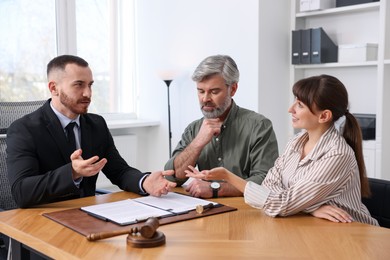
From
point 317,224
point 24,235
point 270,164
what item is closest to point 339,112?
point 317,224

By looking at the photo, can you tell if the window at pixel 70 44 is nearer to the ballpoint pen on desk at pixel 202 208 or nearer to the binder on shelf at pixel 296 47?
the binder on shelf at pixel 296 47

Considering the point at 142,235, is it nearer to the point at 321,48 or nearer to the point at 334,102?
the point at 334,102

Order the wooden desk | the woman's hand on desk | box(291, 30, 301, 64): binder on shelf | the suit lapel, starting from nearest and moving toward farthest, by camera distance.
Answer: the wooden desk < the woman's hand on desk < the suit lapel < box(291, 30, 301, 64): binder on shelf

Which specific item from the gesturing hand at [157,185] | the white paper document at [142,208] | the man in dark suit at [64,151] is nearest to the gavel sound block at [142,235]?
the white paper document at [142,208]

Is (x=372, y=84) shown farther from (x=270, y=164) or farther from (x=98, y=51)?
(x=98, y=51)

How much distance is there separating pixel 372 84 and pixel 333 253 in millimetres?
3097

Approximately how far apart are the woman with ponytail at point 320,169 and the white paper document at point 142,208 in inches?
4.6

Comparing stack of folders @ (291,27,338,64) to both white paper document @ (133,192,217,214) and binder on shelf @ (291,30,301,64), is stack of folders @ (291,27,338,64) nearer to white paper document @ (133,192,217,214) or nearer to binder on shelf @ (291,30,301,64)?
binder on shelf @ (291,30,301,64)

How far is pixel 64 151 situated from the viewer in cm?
215

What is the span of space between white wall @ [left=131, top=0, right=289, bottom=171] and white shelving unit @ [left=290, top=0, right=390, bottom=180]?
252 millimetres

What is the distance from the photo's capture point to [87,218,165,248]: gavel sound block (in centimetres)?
138

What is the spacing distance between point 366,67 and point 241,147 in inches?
85.3

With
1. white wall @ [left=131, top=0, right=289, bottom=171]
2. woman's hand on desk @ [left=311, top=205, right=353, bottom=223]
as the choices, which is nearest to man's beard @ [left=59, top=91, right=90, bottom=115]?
woman's hand on desk @ [left=311, top=205, right=353, bottom=223]

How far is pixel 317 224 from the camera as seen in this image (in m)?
1.62
